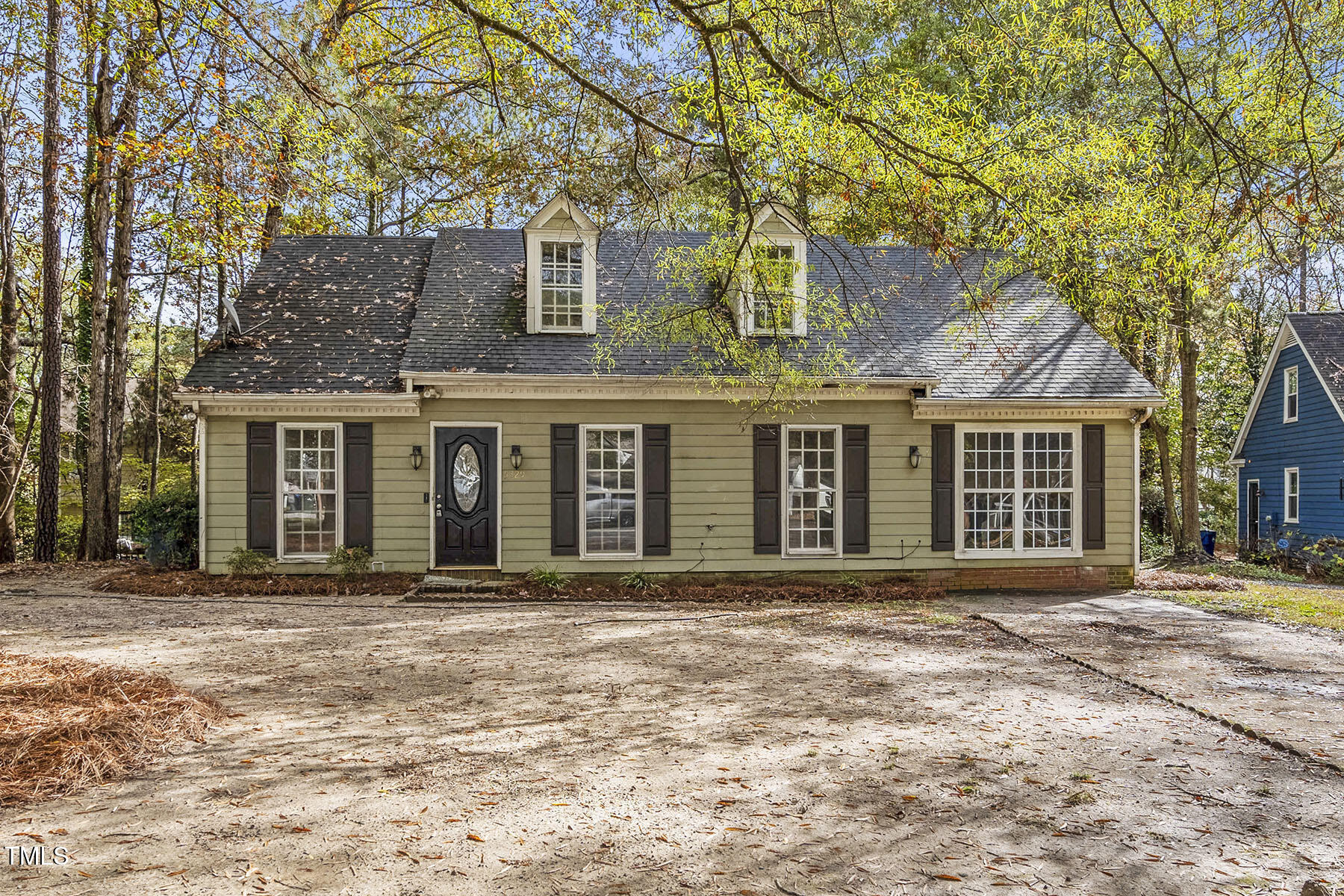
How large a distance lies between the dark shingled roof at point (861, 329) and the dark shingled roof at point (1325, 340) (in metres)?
8.54

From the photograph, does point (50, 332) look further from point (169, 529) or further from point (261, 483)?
point (261, 483)

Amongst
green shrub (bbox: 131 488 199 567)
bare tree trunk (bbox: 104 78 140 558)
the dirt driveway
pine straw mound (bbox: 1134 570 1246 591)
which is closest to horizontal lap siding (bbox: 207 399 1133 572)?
pine straw mound (bbox: 1134 570 1246 591)

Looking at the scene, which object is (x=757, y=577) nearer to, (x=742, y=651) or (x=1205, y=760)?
(x=742, y=651)

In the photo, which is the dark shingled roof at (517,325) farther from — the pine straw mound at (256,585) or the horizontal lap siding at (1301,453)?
the horizontal lap siding at (1301,453)

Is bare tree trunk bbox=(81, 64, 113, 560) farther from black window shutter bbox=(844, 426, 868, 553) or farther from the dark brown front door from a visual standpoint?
black window shutter bbox=(844, 426, 868, 553)

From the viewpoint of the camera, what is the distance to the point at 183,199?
16.3 m

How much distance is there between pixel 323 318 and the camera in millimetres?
11312

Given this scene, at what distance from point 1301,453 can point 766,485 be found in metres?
15.1

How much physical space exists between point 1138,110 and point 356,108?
14.9m

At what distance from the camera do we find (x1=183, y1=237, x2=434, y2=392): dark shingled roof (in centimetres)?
1020

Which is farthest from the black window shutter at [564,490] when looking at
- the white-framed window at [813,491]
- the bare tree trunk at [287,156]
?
the bare tree trunk at [287,156]

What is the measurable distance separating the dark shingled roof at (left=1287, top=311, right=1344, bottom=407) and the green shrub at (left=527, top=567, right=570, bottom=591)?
16.8m

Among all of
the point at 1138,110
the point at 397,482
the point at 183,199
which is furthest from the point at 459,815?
the point at 183,199

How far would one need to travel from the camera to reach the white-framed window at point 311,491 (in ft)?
33.4
